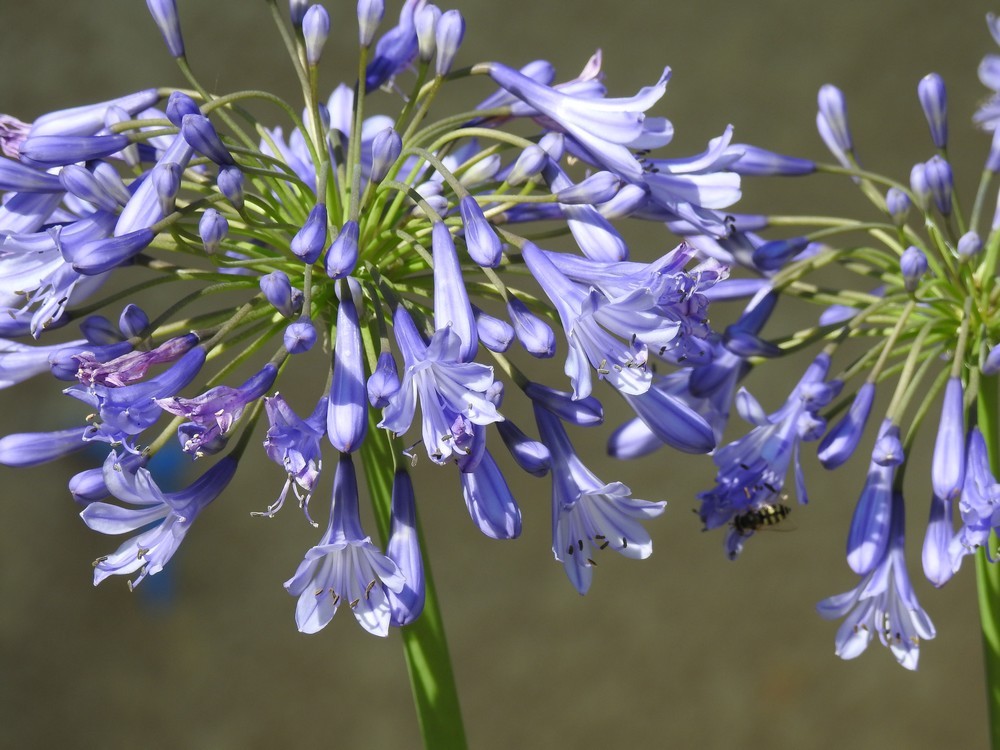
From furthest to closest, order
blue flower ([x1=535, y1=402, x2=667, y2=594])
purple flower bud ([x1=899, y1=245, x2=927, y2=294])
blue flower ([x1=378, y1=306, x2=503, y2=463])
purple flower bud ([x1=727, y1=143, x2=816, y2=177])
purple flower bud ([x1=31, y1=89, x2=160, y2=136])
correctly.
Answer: purple flower bud ([x1=727, y1=143, x2=816, y2=177]), purple flower bud ([x1=899, y1=245, x2=927, y2=294]), purple flower bud ([x1=31, y1=89, x2=160, y2=136]), blue flower ([x1=535, y1=402, x2=667, y2=594]), blue flower ([x1=378, y1=306, x2=503, y2=463])

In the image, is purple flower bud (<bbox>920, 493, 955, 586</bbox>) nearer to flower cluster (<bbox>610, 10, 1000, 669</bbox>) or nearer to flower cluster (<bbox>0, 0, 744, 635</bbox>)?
flower cluster (<bbox>610, 10, 1000, 669</bbox>)

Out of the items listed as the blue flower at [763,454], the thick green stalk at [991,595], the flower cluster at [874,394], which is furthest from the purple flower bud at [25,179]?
the thick green stalk at [991,595]

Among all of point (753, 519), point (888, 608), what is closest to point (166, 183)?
point (753, 519)

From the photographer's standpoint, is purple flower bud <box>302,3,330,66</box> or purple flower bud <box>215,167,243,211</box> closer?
purple flower bud <box>215,167,243,211</box>

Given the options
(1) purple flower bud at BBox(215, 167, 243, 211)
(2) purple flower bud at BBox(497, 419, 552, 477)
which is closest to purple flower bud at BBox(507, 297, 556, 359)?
(2) purple flower bud at BBox(497, 419, 552, 477)

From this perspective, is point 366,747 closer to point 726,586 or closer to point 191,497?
point 726,586

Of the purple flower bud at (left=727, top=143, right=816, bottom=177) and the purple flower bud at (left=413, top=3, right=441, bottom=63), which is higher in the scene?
the purple flower bud at (left=413, top=3, right=441, bottom=63)

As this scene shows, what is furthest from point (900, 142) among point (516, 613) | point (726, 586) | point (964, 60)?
point (516, 613)
